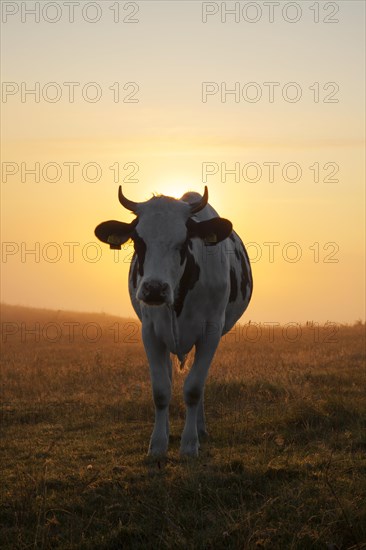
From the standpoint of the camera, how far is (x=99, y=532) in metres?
6.26

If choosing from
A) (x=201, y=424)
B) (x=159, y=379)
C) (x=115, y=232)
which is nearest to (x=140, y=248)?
(x=115, y=232)

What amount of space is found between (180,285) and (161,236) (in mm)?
935

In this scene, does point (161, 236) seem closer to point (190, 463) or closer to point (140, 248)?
point (140, 248)

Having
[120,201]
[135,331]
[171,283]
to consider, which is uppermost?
[120,201]

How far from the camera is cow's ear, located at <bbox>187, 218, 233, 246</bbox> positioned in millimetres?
8875

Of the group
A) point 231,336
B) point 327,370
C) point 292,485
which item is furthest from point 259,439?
point 231,336

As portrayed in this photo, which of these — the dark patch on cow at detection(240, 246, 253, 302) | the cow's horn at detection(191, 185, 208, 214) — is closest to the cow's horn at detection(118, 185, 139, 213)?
the cow's horn at detection(191, 185, 208, 214)

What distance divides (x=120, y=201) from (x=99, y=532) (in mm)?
3858

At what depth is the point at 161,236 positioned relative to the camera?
8406 mm

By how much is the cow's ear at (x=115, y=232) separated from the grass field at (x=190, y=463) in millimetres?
2373

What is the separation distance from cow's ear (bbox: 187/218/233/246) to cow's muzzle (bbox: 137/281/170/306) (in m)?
1.14

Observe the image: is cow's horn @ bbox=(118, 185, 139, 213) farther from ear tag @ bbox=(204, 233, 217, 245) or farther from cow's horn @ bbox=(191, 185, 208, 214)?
ear tag @ bbox=(204, 233, 217, 245)

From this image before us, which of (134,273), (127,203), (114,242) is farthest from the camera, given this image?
(134,273)

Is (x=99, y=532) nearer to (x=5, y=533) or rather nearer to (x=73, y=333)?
(x=5, y=533)
